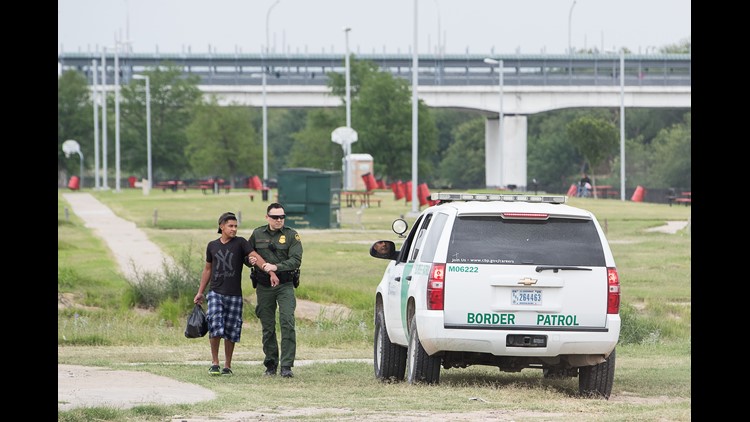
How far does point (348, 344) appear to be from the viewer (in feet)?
71.4

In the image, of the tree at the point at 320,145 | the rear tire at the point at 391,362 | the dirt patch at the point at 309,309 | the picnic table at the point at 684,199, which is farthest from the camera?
the tree at the point at 320,145

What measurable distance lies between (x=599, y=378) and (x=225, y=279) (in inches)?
159

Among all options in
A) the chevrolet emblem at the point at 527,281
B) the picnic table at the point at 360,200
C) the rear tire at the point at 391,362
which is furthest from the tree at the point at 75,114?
the chevrolet emblem at the point at 527,281

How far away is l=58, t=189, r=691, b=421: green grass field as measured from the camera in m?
12.6

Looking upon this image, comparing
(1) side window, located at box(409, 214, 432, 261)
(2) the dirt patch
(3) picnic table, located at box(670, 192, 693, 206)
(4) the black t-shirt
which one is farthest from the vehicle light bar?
(3) picnic table, located at box(670, 192, 693, 206)

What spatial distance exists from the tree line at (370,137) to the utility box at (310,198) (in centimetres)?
4378

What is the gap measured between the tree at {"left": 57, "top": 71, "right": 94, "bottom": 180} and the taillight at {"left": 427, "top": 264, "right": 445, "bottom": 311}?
4254 inches

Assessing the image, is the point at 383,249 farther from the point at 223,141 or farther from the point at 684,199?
the point at 223,141

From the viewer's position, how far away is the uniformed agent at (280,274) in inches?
605

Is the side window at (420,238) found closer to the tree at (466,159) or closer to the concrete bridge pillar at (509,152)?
the concrete bridge pillar at (509,152)

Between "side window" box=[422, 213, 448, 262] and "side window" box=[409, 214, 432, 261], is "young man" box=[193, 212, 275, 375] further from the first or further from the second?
"side window" box=[422, 213, 448, 262]
